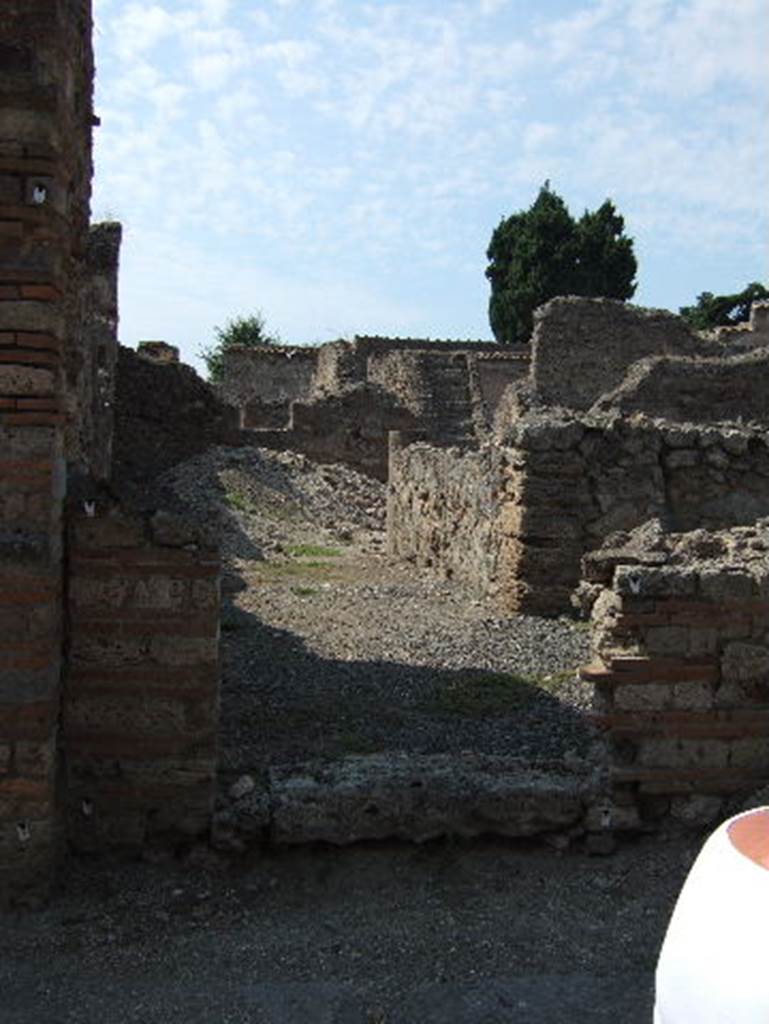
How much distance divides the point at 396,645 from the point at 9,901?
14.0ft

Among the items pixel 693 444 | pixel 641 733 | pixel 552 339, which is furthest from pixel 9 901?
pixel 552 339

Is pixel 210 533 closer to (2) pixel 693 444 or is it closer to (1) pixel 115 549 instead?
(1) pixel 115 549

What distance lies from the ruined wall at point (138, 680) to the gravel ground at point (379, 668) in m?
0.39

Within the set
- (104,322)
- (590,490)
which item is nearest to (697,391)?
(590,490)

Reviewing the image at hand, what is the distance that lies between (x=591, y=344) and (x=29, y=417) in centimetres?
2034

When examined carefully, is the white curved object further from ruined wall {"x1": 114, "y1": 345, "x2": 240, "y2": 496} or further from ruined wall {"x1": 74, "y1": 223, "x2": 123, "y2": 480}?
ruined wall {"x1": 114, "y1": 345, "x2": 240, "y2": 496}

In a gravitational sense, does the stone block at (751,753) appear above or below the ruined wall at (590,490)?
below

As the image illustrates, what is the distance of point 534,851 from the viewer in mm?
5000

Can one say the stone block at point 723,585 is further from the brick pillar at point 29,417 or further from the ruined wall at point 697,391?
the ruined wall at point 697,391

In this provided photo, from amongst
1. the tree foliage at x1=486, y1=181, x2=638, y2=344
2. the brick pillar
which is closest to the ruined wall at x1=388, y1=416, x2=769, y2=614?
the brick pillar

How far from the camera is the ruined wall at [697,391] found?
1557 centimetres

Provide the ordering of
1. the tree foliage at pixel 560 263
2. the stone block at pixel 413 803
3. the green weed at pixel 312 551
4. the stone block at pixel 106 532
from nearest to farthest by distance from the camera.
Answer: the stone block at pixel 106 532 → the stone block at pixel 413 803 → the green weed at pixel 312 551 → the tree foliage at pixel 560 263

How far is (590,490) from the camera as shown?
981 cm

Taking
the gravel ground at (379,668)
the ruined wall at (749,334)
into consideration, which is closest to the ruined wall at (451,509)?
the gravel ground at (379,668)
